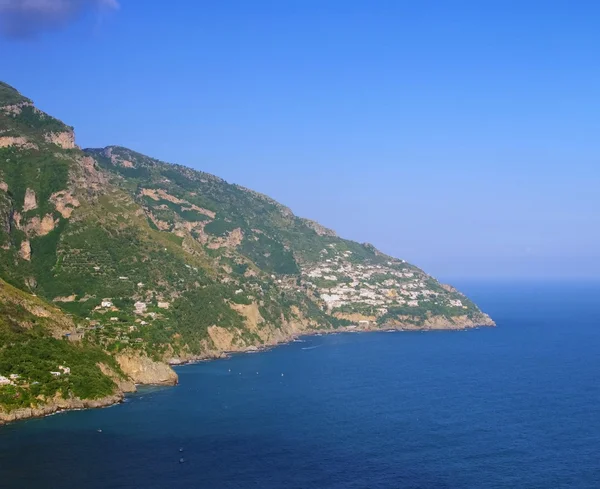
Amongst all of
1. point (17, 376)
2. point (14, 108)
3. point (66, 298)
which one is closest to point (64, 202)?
point (66, 298)

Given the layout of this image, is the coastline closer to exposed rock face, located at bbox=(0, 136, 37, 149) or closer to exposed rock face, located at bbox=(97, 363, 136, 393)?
exposed rock face, located at bbox=(97, 363, 136, 393)

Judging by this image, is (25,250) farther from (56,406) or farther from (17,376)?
(56,406)

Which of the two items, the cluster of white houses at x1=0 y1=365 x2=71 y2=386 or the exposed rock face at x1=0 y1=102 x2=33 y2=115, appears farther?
the exposed rock face at x1=0 y1=102 x2=33 y2=115

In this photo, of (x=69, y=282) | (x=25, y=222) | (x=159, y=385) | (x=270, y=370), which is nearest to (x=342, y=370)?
(x=270, y=370)

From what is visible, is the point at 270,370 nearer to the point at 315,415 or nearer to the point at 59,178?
the point at 315,415

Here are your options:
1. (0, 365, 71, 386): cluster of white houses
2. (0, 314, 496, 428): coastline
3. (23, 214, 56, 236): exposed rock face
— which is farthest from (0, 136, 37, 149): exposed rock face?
(0, 365, 71, 386): cluster of white houses

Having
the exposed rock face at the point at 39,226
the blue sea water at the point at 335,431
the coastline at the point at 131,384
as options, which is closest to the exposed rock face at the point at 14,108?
the exposed rock face at the point at 39,226
